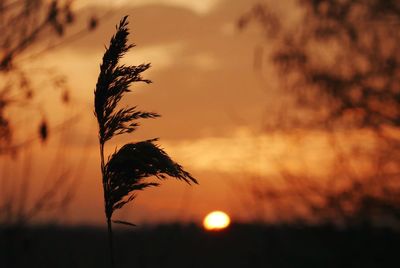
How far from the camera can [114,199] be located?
4227 millimetres

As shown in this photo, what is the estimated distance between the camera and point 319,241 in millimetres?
9992

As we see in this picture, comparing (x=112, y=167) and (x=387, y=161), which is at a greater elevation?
(x=387, y=161)

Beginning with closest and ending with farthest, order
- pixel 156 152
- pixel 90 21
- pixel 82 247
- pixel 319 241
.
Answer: pixel 156 152 → pixel 90 21 → pixel 319 241 → pixel 82 247

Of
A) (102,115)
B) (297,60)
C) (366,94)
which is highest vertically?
(297,60)

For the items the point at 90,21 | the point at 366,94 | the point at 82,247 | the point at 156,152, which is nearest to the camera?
the point at 156,152

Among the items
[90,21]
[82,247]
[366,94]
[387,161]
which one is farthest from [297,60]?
[82,247]

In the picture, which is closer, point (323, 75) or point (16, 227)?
point (16, 227)

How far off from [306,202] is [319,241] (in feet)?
3.64

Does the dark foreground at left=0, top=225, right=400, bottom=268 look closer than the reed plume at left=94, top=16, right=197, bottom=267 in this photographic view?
No

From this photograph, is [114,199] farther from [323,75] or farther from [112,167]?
[323,75]

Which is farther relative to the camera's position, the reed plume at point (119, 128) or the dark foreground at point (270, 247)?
the dark foreground at point (270, 247)

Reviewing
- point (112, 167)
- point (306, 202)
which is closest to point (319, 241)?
point (306, 202)

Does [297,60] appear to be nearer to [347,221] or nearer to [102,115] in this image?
[347,221]

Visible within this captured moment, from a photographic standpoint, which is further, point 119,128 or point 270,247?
point 270,247
